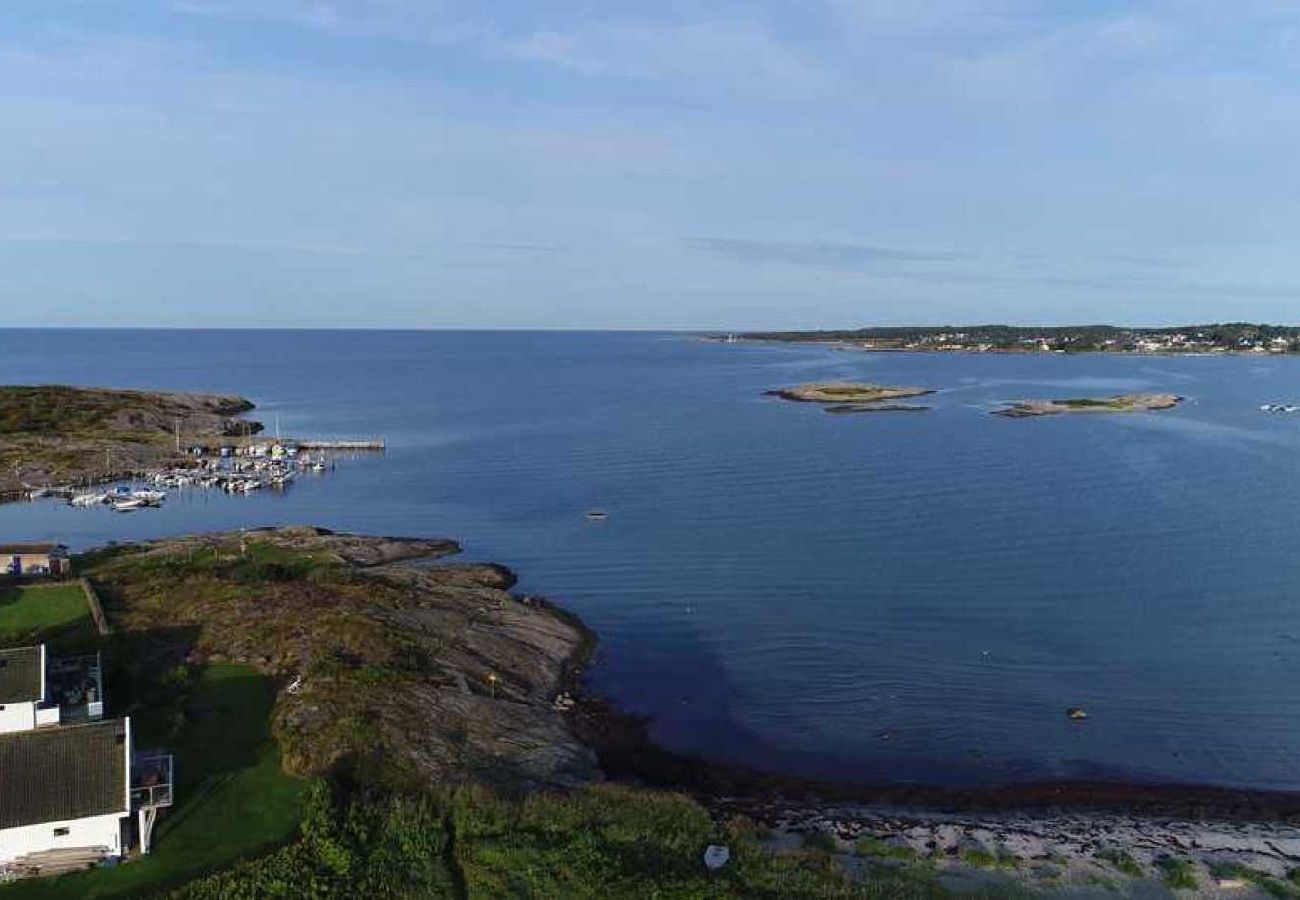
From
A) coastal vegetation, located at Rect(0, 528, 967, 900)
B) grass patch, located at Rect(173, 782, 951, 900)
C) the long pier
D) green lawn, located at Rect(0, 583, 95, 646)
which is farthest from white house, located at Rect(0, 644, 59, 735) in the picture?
the long pier

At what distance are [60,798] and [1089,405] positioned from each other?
405 ft

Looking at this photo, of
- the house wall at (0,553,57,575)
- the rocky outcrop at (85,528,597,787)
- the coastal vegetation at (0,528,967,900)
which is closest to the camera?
the coastal vegetation at (0,528,967,900)

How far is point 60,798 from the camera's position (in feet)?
66.8

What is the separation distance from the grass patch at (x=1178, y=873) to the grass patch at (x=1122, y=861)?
0.54 meters

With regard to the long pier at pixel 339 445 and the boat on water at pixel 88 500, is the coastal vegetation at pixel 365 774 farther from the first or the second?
the long pier at pixel 339 445

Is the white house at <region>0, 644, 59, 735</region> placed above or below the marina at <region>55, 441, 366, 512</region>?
above

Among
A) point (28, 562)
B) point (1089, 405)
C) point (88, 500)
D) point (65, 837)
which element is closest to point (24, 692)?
point (65, 837)

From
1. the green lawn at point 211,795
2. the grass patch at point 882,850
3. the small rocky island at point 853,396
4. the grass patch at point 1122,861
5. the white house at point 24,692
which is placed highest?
the small rocky island at point 853,396

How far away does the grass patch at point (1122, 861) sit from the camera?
78.8 ft

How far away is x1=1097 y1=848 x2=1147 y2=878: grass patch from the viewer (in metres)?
24.0

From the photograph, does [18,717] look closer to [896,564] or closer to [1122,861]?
[1122,861]

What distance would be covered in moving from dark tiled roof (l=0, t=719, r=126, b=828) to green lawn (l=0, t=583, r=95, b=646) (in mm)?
10487

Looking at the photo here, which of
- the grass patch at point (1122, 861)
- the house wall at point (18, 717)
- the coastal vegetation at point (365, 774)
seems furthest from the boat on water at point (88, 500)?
the grass patch at point (1122, 861)

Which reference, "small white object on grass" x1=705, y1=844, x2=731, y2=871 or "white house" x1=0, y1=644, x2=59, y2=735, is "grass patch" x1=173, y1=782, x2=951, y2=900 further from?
"white house" x1=0, y1=644, x2=59, y2=735
